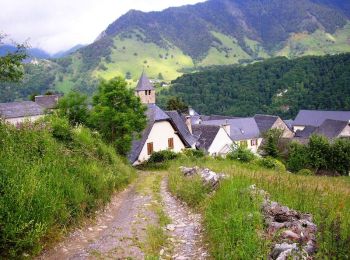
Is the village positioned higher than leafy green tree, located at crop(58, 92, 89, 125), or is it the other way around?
leafy green tree, located at crop(58, 92, 89, 125)

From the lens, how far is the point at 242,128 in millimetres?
91750

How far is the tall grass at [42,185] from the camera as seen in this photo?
6734 millimetres

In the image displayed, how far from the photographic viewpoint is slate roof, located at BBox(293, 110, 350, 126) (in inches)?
4365

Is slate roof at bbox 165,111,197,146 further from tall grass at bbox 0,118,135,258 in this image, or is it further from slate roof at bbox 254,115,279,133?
slate roof at bbox 254,115,279,133

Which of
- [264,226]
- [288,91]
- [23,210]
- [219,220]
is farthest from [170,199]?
[288,91]

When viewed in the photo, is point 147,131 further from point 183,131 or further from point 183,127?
point 183,127

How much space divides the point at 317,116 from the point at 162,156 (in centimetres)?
9007

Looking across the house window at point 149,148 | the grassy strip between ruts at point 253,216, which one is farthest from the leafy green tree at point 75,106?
the grassy strip between ruts at point 253,216

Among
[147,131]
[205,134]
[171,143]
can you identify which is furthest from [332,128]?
[147,131]

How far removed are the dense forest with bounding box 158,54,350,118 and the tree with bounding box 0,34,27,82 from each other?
5142 inches

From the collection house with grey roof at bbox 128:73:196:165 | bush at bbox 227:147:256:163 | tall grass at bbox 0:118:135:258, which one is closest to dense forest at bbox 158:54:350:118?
house with grey roof at bbox 128:73:196:165

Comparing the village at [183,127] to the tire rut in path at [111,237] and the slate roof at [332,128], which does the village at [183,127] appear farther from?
the tire rut in path at [111,237]

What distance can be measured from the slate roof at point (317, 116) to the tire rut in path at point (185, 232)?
108414 mm

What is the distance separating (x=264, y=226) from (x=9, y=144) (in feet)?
21.7
